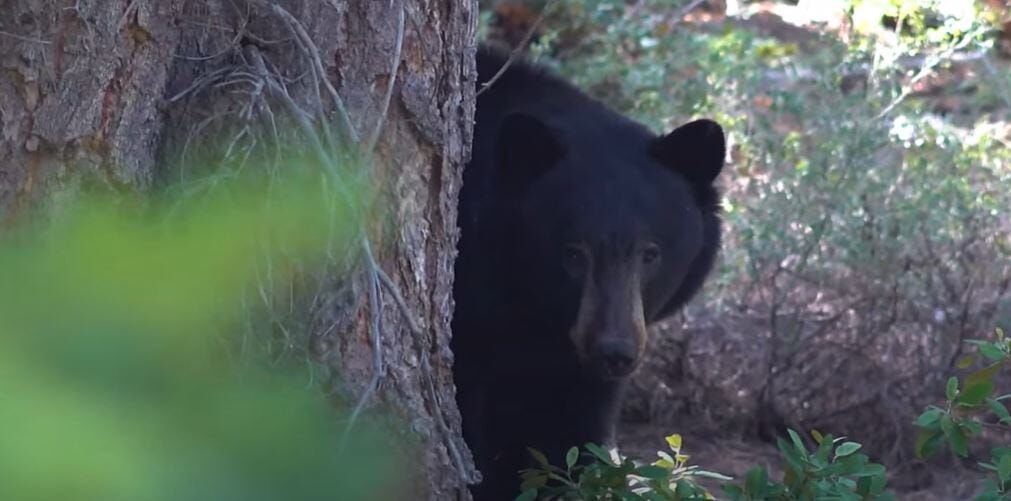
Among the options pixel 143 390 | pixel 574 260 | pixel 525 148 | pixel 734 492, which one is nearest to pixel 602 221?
pixel 574 260

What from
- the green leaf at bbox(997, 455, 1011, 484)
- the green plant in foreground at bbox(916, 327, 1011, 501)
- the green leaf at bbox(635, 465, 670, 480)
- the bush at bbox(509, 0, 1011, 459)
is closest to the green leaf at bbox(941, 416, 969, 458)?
the green plant in foreground at bbox(916, 327, 1011, 501)

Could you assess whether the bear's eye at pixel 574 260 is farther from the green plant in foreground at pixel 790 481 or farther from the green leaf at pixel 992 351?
the green leaf at pixel 992 351

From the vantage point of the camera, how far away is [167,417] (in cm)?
122

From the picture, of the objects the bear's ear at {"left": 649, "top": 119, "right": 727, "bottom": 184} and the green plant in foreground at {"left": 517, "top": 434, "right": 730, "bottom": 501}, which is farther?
the bear's ear at {"left": 649, "top": 119, "right": 727, "bottom": 184}

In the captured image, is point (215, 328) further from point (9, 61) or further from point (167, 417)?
point (9, 61)

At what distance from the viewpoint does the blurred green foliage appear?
1096mm

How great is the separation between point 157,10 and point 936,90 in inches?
296

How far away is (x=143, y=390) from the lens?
119 cm

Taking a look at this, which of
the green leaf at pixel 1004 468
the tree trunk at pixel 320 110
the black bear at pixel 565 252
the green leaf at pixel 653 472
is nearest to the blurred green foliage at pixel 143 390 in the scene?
the tree trunk at pixel 320 110

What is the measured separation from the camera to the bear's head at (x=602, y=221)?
13.4ft

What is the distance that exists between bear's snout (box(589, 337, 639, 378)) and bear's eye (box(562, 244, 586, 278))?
10.9 inches

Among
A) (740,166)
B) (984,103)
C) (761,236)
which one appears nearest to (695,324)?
(761,236)

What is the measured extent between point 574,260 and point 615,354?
14.8 inches

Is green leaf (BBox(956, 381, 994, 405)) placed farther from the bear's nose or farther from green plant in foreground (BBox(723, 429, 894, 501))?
the bear's nose
